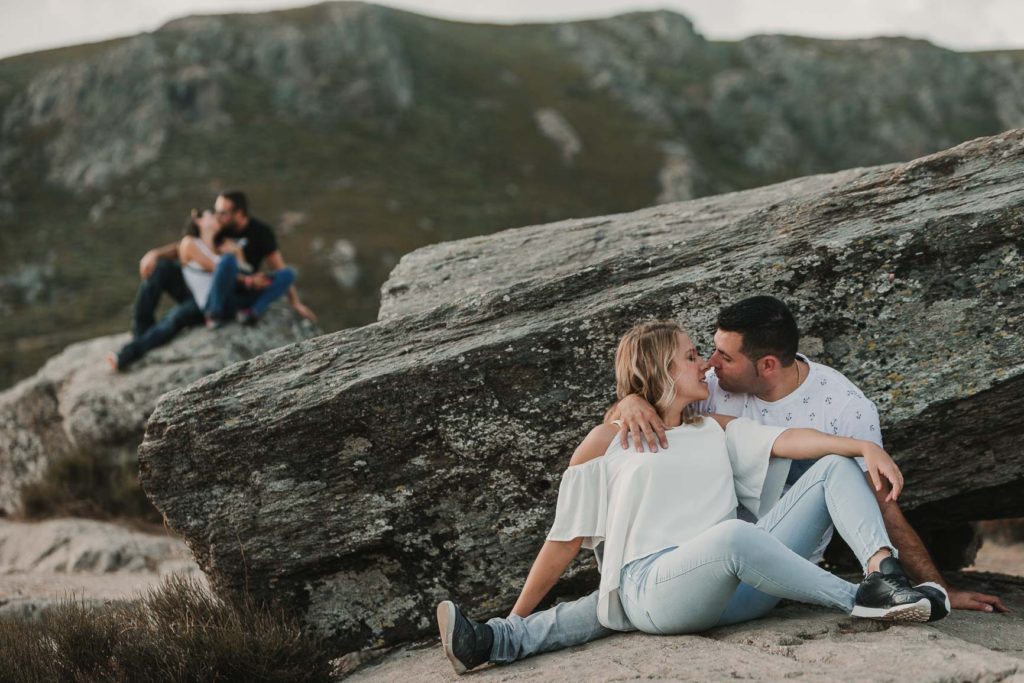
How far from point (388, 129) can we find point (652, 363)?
7820cm

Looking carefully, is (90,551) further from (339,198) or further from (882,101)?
(882,101)

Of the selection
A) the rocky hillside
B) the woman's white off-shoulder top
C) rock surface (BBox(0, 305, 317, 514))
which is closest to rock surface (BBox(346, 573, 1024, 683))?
the woman's white off-shoulder top

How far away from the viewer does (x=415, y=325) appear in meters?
7.26

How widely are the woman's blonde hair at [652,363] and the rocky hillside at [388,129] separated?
4008 centimetres

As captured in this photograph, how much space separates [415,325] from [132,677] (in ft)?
10.1

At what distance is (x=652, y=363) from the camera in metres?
5.62

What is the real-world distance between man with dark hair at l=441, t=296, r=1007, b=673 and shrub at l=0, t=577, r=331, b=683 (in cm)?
165

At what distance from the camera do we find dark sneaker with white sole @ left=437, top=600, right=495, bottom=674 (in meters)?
5.23

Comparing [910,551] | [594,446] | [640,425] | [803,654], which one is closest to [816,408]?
[910,551]

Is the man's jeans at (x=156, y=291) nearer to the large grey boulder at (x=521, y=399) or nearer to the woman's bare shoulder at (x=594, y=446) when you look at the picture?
the large grey boulder at (x=521, y=399)

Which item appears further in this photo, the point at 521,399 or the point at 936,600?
the point at 521,399

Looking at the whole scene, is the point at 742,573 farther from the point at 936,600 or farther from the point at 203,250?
the point at 203,250

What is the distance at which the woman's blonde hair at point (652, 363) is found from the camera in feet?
18.4

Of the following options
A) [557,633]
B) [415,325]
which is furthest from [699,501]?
[415,325]
